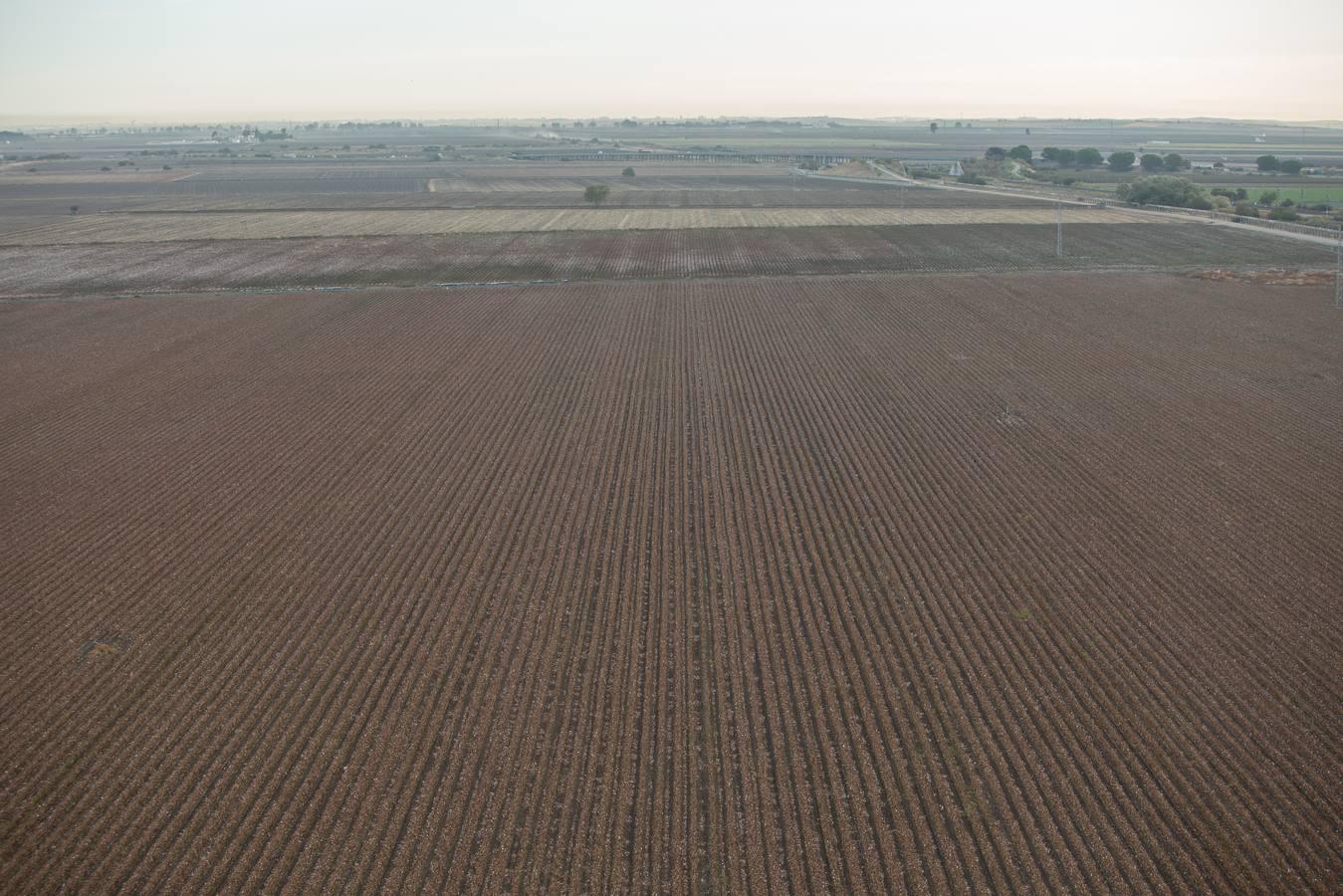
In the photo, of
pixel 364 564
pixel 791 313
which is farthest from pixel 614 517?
pixel 791 313

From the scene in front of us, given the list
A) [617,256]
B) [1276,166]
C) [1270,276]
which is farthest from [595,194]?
[1276,166]

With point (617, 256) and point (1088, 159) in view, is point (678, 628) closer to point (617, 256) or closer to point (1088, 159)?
point (617, 256)

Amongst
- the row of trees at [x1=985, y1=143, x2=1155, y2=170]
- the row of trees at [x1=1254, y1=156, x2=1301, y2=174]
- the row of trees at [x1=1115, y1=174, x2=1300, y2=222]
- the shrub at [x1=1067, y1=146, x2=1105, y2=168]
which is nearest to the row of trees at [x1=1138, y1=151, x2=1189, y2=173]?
the row of trees at [x1=985, y1=143, x2=1155, y2=170]

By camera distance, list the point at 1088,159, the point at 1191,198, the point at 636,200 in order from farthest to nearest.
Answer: the point at 1088,159, the point at 636,200, the point at 1191,198

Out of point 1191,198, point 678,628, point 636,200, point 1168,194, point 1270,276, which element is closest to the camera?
point 678,628

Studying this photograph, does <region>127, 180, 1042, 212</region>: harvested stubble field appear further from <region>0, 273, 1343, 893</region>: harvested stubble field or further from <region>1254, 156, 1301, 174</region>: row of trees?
<region>0, 273, 1343, 893</region>: harvested stubble field

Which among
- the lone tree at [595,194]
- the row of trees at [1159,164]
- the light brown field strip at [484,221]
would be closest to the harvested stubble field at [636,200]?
the lone tree at [595,194]

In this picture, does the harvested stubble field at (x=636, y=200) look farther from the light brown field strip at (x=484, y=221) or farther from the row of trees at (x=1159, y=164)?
the row of trees at (x=1159, y=164)
